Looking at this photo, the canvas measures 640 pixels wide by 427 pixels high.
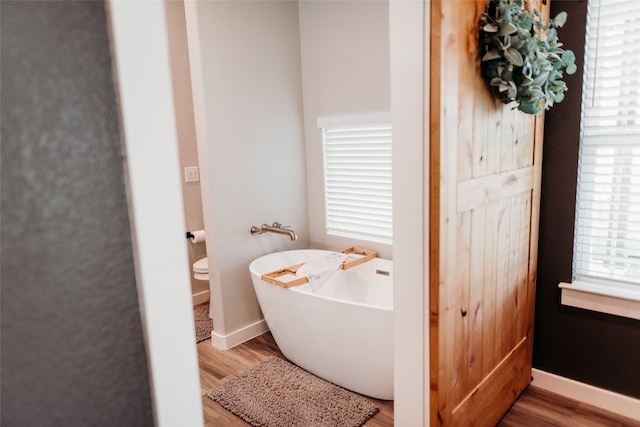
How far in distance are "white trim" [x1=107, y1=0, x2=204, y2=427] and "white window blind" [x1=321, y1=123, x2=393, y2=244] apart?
95.9 inches

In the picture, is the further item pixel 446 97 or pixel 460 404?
pixel 460 404

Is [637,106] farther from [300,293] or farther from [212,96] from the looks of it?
[212,96]

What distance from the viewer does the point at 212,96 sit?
9.04 feet

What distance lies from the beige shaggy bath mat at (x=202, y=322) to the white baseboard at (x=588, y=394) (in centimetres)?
220

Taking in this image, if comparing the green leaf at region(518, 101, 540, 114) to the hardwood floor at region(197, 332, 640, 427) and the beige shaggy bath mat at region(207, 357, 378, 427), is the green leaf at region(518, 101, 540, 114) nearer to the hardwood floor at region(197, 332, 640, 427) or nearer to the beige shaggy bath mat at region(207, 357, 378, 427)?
the hardwood floor at region(197, 332, 640, 427)

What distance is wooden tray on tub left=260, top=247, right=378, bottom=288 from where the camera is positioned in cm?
257

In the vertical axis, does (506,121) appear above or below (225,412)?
above

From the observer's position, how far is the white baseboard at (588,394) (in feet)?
6.98

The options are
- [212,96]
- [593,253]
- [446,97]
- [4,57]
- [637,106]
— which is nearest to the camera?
[4,57]

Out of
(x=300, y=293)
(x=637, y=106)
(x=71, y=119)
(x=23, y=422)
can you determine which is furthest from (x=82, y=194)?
(x=637, y=106)

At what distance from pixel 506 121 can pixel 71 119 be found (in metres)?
1.77

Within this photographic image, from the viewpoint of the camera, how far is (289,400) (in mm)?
2330

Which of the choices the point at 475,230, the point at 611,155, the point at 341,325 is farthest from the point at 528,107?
the point at 341,325

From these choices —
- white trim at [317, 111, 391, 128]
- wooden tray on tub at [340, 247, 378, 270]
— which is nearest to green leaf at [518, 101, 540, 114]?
white trim at [317, 111, 391, 128]
